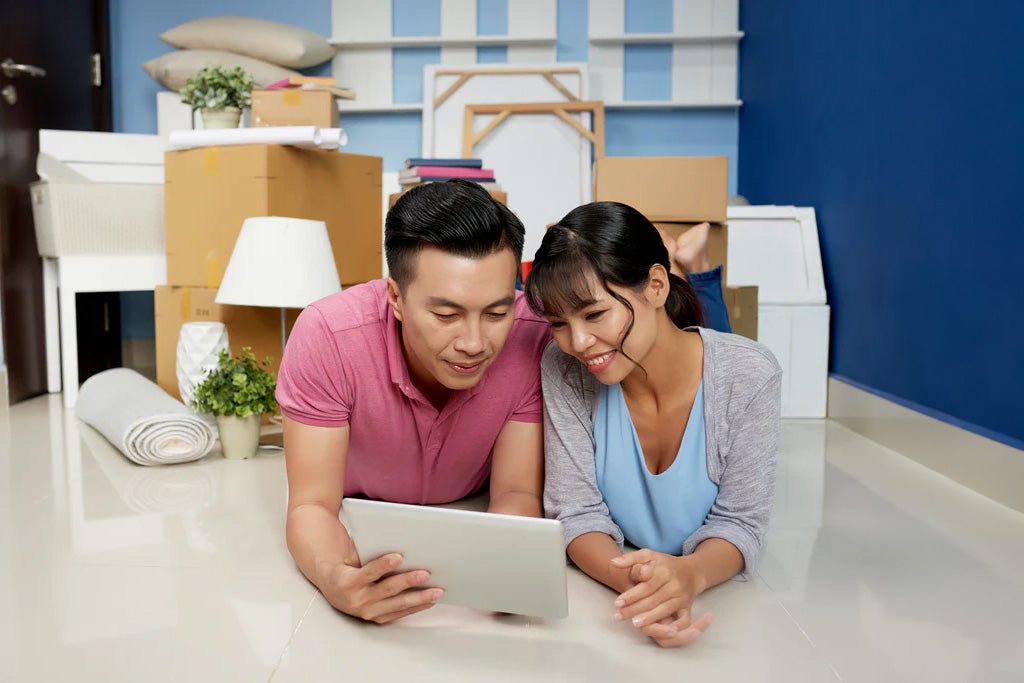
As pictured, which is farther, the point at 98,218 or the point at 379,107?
the point at 379,107

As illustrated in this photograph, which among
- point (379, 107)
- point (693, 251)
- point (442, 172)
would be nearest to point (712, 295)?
point (693, 251)

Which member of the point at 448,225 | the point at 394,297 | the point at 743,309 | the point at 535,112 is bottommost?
the point at 743,309

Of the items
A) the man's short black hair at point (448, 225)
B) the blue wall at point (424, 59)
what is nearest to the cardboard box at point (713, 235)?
the man's short black hair at point (448, 225)

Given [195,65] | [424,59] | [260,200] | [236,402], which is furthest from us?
[424,59]

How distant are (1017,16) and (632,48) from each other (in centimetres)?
235

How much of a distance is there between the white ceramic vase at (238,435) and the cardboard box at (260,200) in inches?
22.0

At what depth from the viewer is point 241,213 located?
8.37 ft

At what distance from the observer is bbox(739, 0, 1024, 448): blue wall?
6.26 feet

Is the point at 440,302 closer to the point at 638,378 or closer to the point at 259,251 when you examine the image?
the point at 638,378

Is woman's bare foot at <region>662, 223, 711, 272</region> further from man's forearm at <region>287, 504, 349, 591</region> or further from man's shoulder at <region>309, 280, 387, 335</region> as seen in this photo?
man's forearm at <region>287, 504, 349, 591</region>

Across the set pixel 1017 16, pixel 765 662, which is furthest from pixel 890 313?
pixel 765 662

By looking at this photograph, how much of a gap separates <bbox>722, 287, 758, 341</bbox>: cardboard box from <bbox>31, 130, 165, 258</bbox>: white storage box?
2087mm

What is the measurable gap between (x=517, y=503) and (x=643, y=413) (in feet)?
0.83

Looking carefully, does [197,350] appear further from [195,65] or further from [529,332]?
[195,65]
